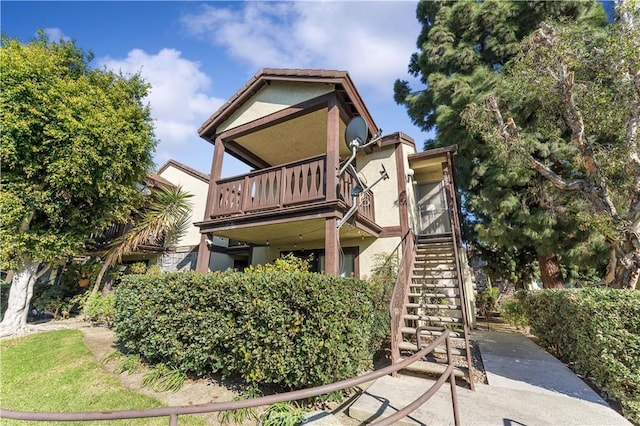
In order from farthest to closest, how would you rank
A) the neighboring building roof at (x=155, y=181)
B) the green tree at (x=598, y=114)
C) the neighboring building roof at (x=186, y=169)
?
1. the neighboring building roof at (x=186, y=169)
2. the neighboring building roof at (x=155, y=181)
3. the green tree at (x=598, y=114)

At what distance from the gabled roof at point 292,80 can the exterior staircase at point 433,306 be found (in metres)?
4.87

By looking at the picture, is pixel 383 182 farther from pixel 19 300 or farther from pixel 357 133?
pixel 19 300

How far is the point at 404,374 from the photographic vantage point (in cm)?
552

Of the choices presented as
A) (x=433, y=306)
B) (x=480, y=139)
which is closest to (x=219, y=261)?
(x=433, y=306)

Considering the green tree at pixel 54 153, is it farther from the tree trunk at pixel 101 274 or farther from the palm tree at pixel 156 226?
the tree trunk at pixel 101 274

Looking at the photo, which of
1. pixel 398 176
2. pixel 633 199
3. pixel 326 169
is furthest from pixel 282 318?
pixel 633 199

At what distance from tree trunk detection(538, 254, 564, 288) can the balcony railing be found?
8.71m

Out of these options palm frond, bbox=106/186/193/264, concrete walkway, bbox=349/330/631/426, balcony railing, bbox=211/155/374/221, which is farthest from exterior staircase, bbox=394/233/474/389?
palm frond, bbox=106/186/193/264

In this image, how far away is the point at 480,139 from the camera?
11820mm

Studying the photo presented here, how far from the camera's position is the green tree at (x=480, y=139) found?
946 centimetres

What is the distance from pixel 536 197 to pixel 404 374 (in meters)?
7.79

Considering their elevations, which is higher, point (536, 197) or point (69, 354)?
point (536, 197)

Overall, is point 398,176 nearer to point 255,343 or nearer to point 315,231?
point 315,231

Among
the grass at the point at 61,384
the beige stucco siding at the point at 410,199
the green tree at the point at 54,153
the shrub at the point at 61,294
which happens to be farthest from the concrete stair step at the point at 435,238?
the shrub at the point at 61,294
